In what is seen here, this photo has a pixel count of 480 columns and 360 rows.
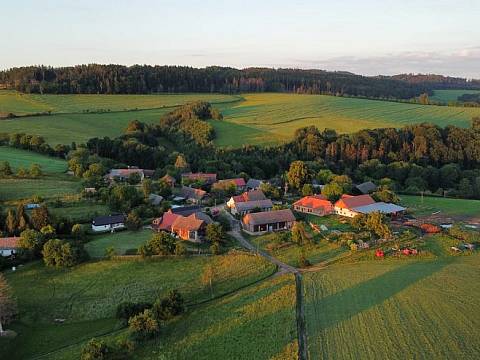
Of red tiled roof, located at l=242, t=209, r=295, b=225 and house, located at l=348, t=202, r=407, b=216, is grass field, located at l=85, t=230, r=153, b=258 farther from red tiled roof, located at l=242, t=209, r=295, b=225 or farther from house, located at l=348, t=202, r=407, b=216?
house, located at l=348, t=202, r=407, b=216

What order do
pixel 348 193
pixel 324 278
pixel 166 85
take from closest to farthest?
1. pixel 324 278
2. pixel 348 193
3. pixel 166 85

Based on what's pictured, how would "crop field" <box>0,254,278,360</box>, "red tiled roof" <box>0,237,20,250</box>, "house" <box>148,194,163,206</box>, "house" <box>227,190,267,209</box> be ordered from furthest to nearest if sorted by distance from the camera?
"house" <box>227,190,267,209</box>, "house" <box>148,194,163,206</box>, "red tiled roof" <box>0,237,20,250</box>, "crop field" <box>0,254,278,360</box>

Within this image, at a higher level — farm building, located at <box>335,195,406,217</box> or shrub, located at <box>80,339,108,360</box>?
shrub, located at <box>80,339,108,360</box>

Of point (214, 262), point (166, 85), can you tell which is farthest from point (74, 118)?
point (214, 262)

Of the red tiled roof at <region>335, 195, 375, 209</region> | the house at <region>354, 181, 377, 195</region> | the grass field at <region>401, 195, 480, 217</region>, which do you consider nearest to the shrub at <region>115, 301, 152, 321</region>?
the red tiled roof at <region>335, 195, 375, 209</region>

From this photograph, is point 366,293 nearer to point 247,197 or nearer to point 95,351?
point 95,351

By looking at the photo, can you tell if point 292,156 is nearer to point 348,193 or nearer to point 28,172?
point 348,193
